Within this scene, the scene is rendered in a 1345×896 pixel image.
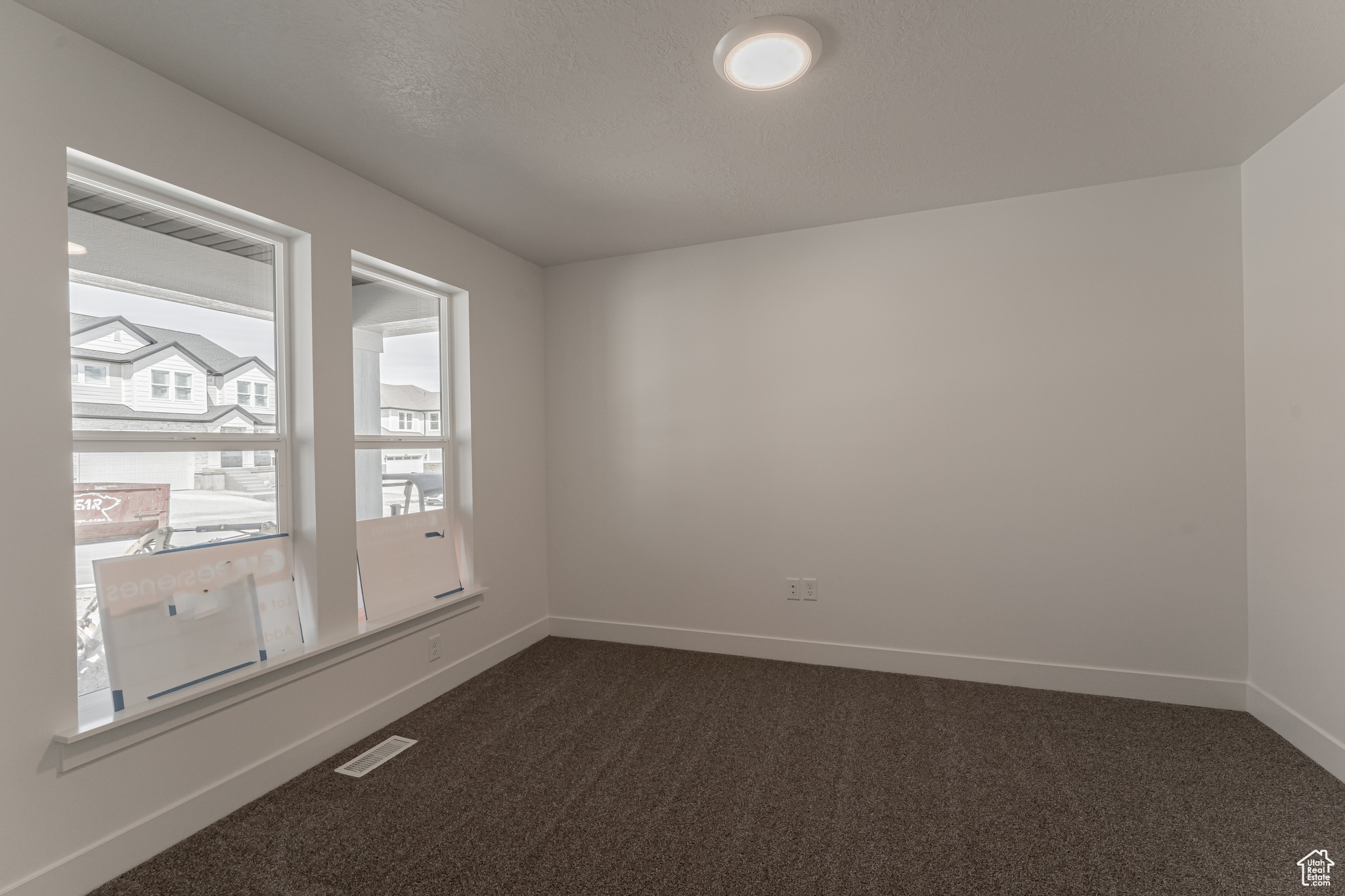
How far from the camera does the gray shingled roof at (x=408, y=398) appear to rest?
124 inches

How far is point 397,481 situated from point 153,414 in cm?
115

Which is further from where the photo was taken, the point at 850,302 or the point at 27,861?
the point at 850,302

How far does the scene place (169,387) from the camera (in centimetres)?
217

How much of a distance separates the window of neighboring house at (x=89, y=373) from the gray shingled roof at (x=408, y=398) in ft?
3.85

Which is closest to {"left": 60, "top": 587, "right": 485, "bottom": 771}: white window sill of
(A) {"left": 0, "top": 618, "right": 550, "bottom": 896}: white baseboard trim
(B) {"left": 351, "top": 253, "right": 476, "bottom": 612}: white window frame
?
(A) {"left": 0, "top": 618, "right": 550, "bottom": 896}: white baseboard trim

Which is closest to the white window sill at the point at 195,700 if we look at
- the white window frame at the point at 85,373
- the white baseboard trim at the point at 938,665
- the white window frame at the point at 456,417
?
the white window frame at the point at 456,417

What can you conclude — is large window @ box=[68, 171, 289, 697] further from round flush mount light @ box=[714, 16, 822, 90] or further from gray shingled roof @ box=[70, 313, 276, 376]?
round flush mount light @ box=[714, 16, 822, 90]

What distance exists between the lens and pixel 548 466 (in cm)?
427

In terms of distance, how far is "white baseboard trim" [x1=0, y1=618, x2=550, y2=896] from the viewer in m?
1.76

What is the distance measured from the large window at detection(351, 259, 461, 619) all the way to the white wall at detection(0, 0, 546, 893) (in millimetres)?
227

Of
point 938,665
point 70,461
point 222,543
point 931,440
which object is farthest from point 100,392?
point 938,665

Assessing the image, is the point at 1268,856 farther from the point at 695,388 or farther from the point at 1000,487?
the point at 695,388

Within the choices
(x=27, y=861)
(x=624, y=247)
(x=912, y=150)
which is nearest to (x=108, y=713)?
(x=27, y=861)

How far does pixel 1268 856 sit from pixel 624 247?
12.7ft
